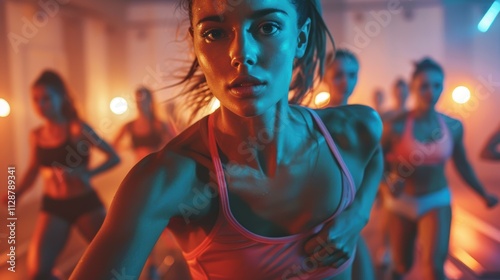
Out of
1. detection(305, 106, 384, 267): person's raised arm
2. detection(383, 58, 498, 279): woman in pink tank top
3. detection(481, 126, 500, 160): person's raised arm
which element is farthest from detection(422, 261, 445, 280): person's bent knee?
detection(305, 106, 384, 267): person's raised arm

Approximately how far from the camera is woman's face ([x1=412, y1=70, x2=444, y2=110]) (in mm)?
1834

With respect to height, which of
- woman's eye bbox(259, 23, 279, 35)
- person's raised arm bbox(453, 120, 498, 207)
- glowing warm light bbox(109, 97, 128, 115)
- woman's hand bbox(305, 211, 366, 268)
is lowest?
person's raised arm bbox(453, 120, 498, 207)

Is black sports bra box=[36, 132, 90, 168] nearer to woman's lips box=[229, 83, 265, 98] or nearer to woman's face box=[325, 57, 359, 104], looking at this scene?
woman's face box=[325, 57, 359, 104]

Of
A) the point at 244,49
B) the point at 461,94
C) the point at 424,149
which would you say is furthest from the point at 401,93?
the point at 244,49

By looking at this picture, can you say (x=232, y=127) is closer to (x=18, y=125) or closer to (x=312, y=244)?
(x=312, y=244)

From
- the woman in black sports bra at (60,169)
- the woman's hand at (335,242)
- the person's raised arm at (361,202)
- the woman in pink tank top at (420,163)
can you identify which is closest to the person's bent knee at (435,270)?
the woman in pink tank top at (420,163)

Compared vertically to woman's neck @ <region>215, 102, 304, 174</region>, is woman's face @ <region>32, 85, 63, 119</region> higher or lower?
higher

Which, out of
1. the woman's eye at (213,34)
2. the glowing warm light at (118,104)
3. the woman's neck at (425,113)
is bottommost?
the woman's neck at (425,113)

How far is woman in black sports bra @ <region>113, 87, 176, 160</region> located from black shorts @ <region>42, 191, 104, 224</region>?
506mm

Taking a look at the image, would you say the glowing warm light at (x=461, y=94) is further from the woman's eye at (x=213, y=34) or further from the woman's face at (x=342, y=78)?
the woman's eye at (x=213, y=34)

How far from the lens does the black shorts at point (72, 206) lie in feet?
5.53

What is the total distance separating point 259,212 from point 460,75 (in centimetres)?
283

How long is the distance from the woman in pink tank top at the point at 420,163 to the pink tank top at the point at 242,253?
46.7 inches

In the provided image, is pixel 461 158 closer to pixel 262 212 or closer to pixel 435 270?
pixel 435 270
